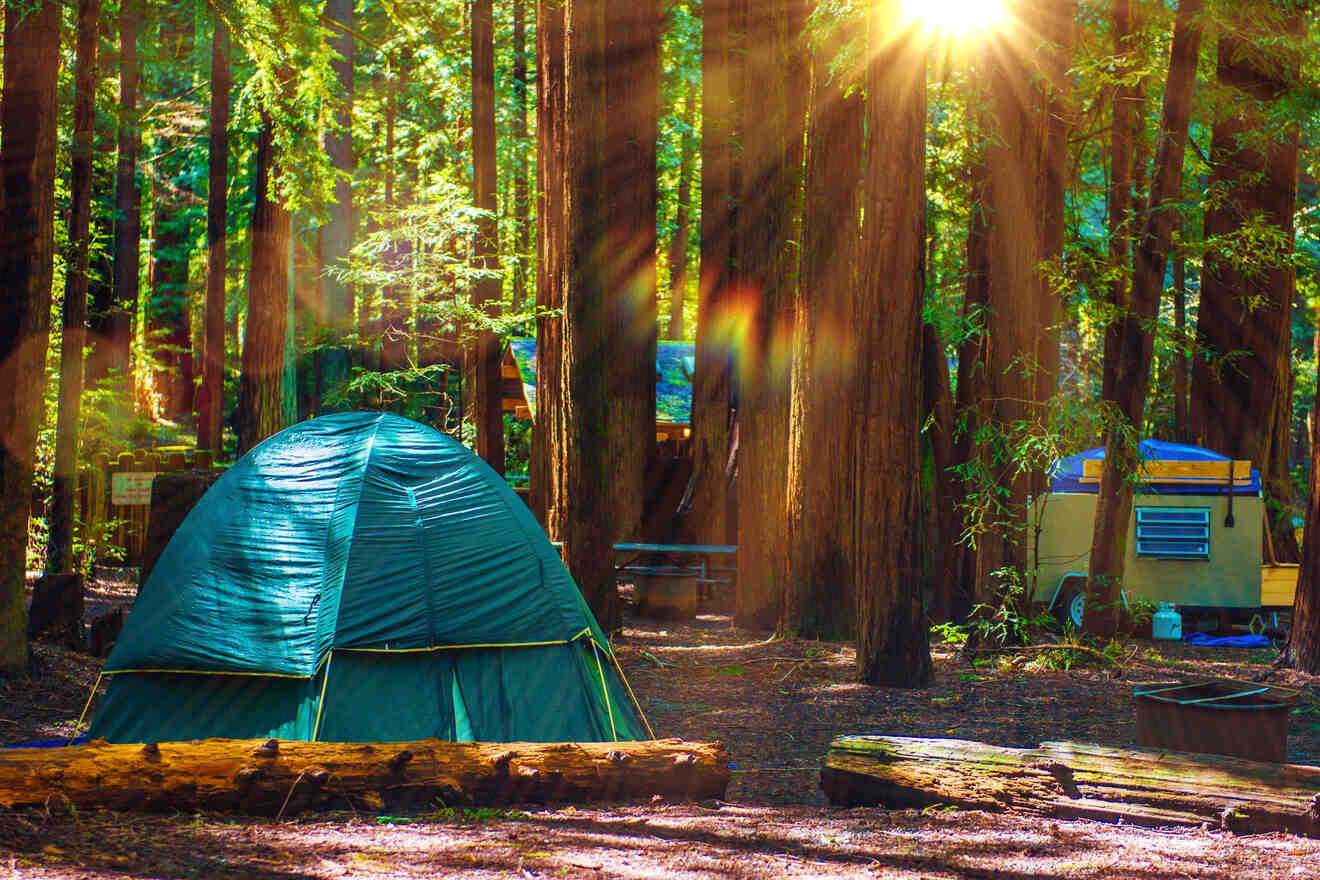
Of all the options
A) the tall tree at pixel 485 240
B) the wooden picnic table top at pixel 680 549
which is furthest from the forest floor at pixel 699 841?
the tall tree at pixel 485 240

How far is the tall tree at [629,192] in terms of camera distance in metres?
14.3

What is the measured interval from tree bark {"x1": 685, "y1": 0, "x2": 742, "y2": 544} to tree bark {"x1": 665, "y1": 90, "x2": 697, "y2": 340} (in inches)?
268

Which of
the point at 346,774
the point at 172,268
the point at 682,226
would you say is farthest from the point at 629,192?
the point at 172,268

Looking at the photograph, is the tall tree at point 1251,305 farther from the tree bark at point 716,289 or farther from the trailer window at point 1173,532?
the tree bark at point 716,289

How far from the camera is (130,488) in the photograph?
18516 millimetres

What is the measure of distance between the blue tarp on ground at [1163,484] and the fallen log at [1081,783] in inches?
312

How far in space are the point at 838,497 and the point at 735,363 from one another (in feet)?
19.3

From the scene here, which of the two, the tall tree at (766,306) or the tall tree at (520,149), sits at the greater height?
the tall tree at (520,149)

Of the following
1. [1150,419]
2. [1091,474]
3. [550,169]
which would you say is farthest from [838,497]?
[1150,419]

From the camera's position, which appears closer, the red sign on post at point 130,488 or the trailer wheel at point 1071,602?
the trailer wheel at point 1071,602

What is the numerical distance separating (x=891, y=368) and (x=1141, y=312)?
3550 mm

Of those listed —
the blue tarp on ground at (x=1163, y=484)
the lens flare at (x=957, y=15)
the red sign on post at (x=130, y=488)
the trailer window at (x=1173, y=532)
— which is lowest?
the trailer window at (x=1173, y=532)

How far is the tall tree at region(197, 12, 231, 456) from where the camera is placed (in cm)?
2214

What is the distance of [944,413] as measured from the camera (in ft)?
42.4
